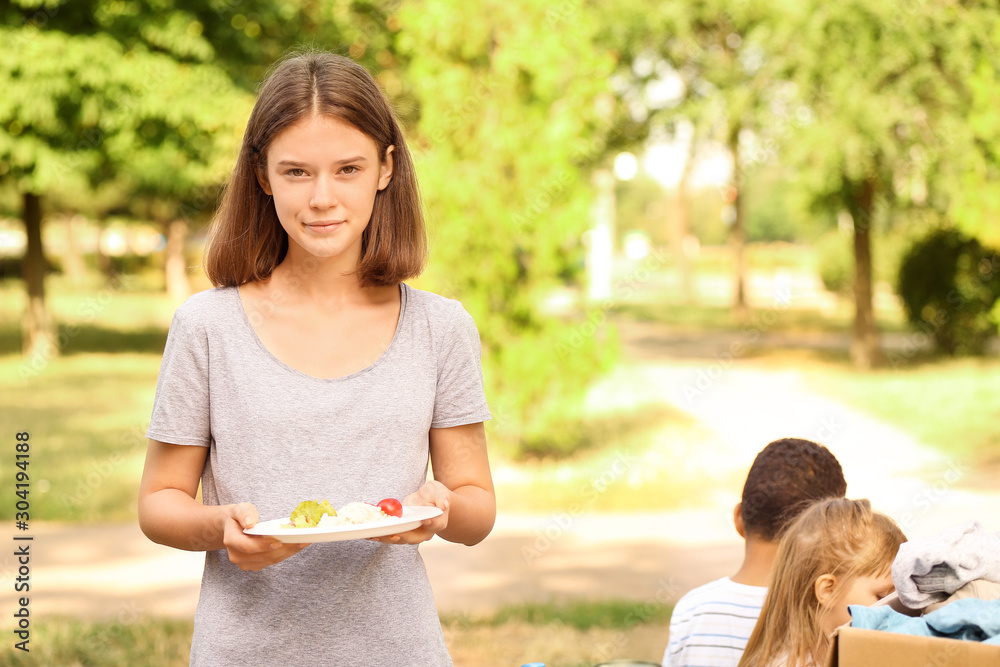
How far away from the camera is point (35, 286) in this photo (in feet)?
52.3

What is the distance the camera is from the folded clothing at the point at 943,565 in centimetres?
155

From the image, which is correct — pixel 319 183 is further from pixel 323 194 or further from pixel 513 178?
pixel 513 178

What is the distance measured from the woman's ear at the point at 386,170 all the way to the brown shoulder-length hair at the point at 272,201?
0.04 feet

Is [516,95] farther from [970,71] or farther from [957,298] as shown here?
[957,298]

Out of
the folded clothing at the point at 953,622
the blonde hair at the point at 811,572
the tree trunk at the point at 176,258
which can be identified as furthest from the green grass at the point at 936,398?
the tree trunk at the point at 176,258

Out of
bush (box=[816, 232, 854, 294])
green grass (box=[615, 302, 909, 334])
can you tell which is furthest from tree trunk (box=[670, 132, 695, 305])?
bush (box=[816, 232, 854, 294])

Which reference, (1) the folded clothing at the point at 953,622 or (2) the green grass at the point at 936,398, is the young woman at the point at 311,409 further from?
(2) the green grass at the point at 936,398

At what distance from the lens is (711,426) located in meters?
10.8

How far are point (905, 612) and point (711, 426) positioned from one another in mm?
9356

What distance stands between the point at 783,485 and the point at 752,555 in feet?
0.65

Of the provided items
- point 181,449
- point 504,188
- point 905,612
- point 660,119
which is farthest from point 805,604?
point 660,119

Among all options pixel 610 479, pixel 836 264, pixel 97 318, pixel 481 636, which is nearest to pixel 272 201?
pixel 481 636

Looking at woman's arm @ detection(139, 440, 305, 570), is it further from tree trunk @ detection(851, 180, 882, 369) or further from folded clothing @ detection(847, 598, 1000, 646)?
tree trunk @ detection(851, 180, 882, 369)

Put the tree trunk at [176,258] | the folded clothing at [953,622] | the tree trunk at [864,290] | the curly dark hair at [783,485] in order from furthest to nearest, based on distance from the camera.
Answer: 1. the tree trunk at [176,258]
2. the tree trunk at [864,290]
3. the curly dark hair at [783,485]
4. the folded clothing at [953,622]
